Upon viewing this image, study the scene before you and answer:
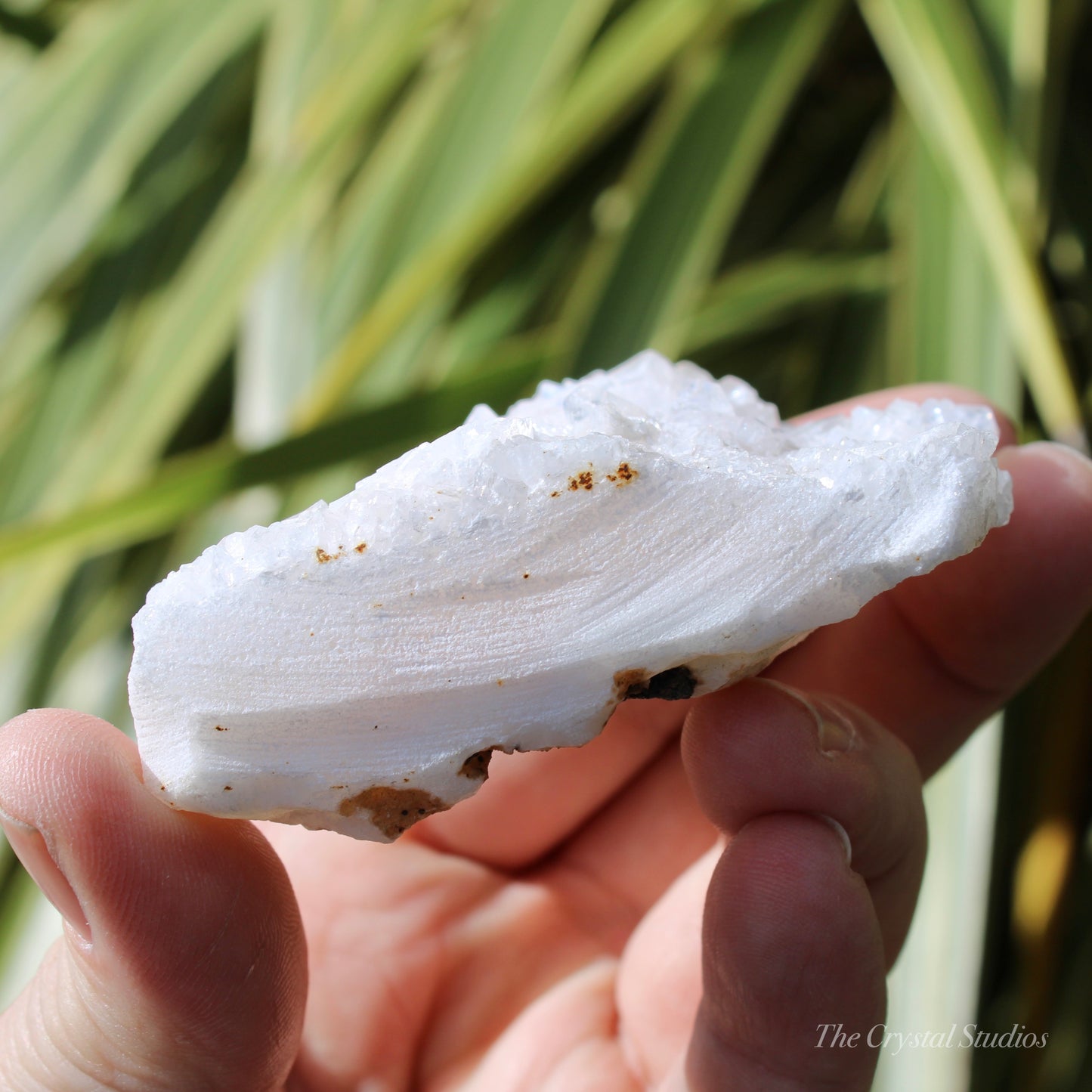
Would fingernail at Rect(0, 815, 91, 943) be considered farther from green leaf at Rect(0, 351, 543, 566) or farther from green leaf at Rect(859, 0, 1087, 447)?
green leaf at Rect(859, 0, 1087, 447)

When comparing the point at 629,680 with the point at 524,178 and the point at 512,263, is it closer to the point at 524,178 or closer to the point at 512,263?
the point at 524,178

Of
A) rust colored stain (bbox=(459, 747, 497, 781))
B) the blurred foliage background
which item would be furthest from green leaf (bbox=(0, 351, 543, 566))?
rust colored stain (bbox=(459, 747, 497, 781))

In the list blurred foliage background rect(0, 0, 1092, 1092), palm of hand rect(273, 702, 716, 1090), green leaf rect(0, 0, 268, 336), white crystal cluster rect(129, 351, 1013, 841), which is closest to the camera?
white crystal cluster rect(129, 351, 1013, 841)

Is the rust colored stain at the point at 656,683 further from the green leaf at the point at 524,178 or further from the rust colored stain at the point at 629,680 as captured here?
the green leaf at the point at 524,178

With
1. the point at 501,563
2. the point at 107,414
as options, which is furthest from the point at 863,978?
the point at 107,414

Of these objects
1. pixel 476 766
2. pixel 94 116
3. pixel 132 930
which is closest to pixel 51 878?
pixel 132 930

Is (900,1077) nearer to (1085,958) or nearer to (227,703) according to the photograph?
(1085,958)
